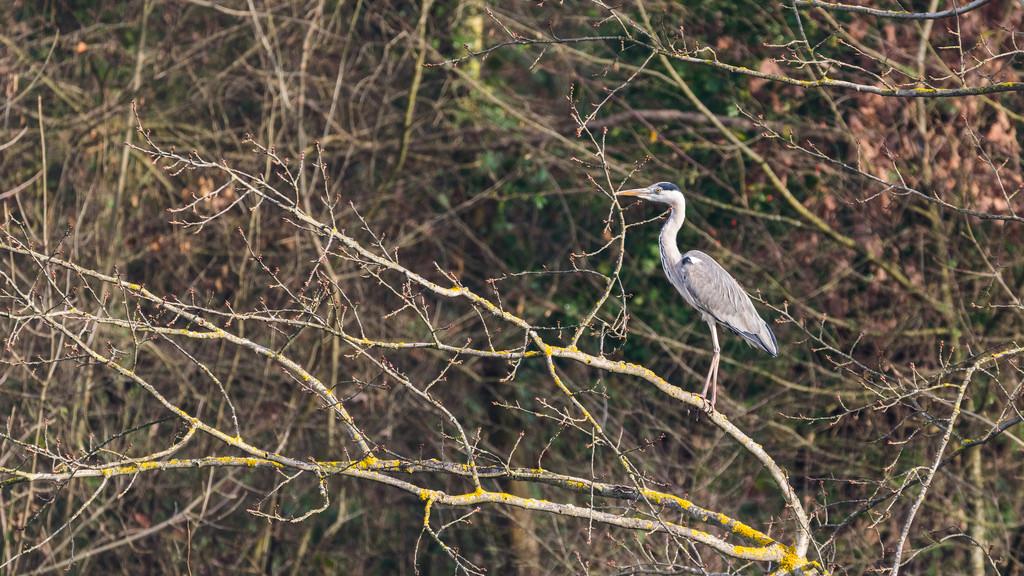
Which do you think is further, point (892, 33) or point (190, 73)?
point (190, 73)

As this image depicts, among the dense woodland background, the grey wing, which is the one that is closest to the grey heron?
the grey wing

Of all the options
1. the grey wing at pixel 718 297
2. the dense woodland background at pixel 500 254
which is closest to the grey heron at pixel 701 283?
the grey wing at pixel 718 297

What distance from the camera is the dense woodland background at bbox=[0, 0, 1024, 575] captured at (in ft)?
30.8

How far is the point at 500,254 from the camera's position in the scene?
39.8 feet

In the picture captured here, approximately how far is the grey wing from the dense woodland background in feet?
6.53

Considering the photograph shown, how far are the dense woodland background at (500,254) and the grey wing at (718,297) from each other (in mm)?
1989

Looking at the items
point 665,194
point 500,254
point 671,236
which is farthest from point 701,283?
point 500,254

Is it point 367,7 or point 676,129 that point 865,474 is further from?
point 367,7

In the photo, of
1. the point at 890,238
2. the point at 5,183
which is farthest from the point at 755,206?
the point at 5,183

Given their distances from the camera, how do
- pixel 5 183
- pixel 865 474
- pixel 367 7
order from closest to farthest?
pixel 865 474 → pixel 5 183 → pixel 367 7

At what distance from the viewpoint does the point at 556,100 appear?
12.0 m

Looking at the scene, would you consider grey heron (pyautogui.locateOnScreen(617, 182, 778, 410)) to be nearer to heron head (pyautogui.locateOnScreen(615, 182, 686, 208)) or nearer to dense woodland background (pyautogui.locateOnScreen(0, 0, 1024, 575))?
heron head (pyautogui.locateOnScreen(615, 182, 686, 208))

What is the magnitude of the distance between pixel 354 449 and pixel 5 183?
3.99 m

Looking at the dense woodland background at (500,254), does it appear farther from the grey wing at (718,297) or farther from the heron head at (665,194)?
the heron head at (665,194)
